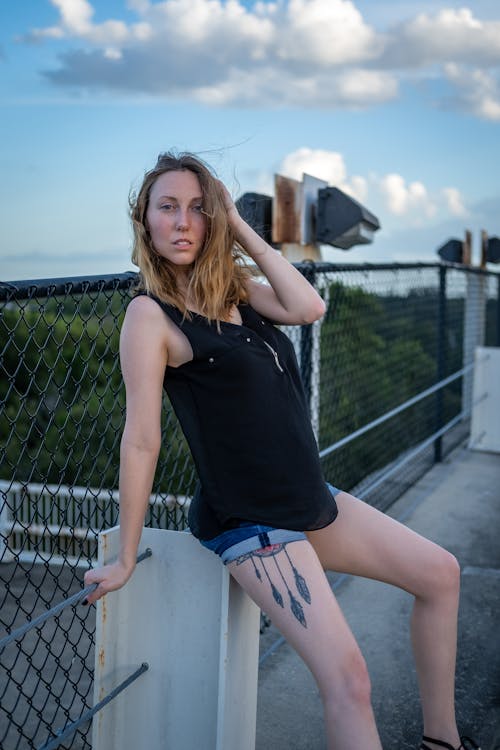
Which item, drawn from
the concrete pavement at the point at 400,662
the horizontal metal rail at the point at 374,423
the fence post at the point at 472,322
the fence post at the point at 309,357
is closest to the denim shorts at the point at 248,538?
the concrete pavement at the point at 400,662

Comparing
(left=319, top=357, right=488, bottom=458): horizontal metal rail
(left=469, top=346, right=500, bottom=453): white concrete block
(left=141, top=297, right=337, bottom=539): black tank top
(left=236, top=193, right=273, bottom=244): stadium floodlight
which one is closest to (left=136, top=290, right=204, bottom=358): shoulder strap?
(left=141, top=297, right=337, bottom=539): black tank top

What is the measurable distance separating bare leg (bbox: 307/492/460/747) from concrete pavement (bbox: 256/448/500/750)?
20.3 inches

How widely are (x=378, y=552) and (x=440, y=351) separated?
4.53 metres

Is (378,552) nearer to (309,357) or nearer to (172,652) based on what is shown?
(172,652)

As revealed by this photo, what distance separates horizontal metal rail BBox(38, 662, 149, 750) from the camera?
83.8 inches

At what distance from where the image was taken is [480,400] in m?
7.03

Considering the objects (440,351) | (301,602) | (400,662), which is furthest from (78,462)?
(301,602)

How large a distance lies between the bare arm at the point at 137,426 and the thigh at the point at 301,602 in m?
0.25

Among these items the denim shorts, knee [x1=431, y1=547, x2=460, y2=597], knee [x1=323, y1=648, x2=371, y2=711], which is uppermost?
the denim shorts

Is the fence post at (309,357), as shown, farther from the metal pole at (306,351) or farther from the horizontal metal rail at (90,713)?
the horizontal metal rail at (90,713)

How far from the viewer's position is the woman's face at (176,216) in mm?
2164

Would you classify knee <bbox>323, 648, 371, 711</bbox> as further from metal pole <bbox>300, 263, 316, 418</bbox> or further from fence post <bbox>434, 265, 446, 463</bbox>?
fence post <bbox>434, 265, 446, 463</bbox>

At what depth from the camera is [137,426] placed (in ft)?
6.70

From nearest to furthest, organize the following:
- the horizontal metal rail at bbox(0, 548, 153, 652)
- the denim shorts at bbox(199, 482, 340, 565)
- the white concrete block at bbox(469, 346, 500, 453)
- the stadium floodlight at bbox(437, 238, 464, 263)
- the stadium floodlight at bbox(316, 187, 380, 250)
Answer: the horizontal metal rail at bbox(0, 548, 153, 652) < the denim shorts at bbox(199, 482, 340, 565) < the stadium floodlight at bbox(316, 187, 380, 250) < the white concrete block at bbox(469, 346, 500, 453) < the stadium floodlight at bbox(437, 238, 464, 263)
